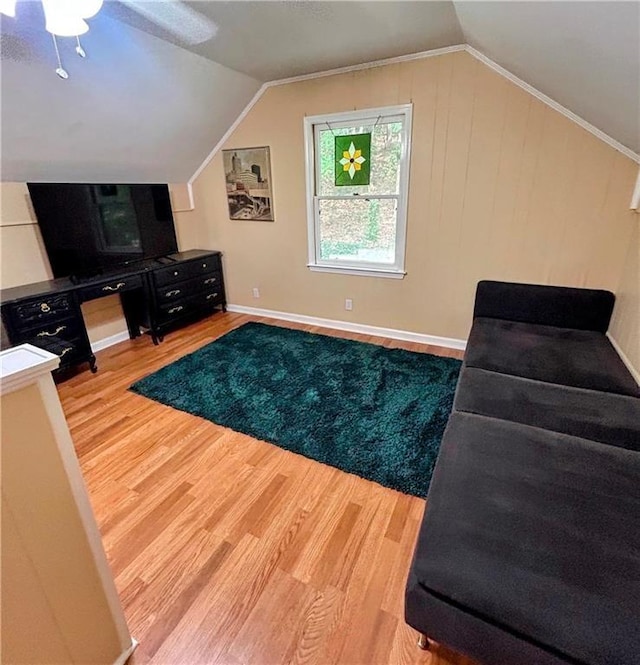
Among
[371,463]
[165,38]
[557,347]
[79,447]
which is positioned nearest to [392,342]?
[557,347]

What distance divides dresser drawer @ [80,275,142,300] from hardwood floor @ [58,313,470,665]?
108 cm

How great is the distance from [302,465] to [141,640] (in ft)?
3.15

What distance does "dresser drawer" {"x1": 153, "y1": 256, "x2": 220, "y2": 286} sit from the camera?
346 centimetres

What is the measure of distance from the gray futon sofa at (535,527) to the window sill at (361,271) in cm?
162

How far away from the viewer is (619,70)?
1411 millimetres

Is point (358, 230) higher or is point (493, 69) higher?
point (493, 69)

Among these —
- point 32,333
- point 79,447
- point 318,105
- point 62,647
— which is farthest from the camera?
point 318,105

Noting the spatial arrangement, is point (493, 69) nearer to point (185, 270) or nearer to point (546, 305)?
point (546, 305)

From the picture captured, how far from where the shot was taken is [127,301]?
357 centimetres

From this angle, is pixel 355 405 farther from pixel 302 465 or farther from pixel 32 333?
pixel 32 333

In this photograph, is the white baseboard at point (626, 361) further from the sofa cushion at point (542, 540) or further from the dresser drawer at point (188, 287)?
the dresser drawer at point (188, 287)

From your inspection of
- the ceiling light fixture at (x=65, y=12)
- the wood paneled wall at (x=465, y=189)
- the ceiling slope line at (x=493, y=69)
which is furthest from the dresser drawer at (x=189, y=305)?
the ceiling light fixture at (x=65, y=12)

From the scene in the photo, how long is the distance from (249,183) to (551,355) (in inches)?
122

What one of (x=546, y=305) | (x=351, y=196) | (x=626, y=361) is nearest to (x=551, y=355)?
(x=626, y=361)
